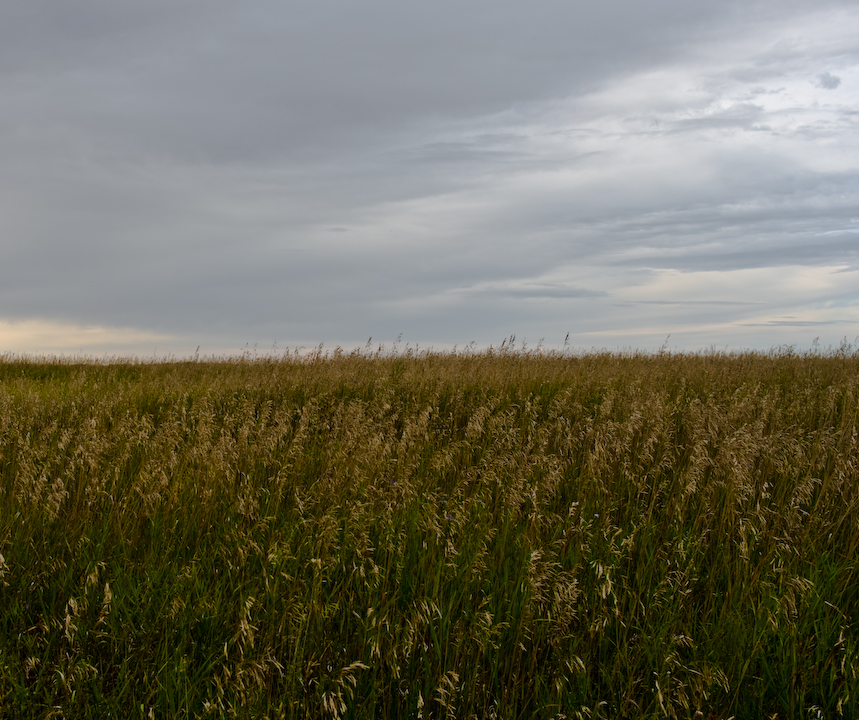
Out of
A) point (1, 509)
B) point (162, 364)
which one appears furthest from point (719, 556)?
point (162, 364)

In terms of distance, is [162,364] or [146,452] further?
[162,364]

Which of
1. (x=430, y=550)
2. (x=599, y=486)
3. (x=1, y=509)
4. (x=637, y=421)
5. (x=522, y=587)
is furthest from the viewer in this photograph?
(x=637, y=421)

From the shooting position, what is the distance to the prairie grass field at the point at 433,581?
88.2 inches

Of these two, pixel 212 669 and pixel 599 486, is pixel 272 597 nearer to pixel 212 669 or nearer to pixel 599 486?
pixel 212 669

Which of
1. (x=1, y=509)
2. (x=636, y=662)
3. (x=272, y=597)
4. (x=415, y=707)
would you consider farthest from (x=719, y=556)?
(x=1, y=509)

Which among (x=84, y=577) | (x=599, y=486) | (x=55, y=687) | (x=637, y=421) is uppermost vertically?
(x=637, y=421)

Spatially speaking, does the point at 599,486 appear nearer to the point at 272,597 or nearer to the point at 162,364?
the point at 272,597

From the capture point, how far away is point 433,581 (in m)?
2.83

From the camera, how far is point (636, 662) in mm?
Result: 2398

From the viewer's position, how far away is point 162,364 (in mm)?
16594

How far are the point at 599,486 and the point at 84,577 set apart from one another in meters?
3.38

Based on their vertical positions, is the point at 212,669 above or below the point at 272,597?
below

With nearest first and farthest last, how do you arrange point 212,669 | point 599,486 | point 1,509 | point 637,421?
point 212,669
point 1,509
point 599,486
point 637,421

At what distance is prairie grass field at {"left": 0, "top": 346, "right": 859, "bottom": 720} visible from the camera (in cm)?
224
